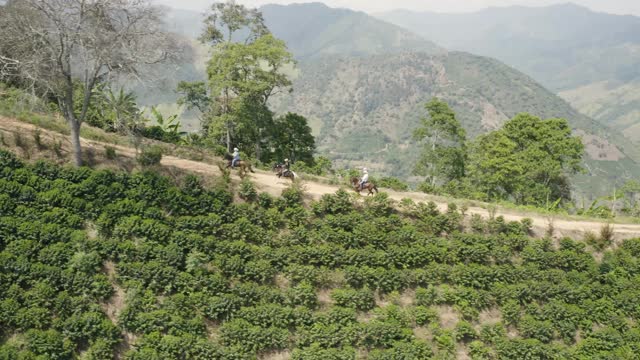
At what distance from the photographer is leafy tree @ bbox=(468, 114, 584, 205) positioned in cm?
3450

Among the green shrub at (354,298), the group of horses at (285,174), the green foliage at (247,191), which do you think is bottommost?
the green shrub at (354,298)

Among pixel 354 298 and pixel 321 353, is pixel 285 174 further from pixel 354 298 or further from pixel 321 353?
pixel 321 353

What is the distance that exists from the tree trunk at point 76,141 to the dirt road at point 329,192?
1.60 m

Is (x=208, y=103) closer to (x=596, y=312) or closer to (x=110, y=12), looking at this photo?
(x=110, y=12)

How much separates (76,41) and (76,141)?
3852 mm

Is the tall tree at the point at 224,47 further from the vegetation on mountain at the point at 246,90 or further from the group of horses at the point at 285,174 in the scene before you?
the group of horses at the point at 285,174

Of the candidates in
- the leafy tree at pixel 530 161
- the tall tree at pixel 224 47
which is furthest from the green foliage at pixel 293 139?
the leafy tree at pixel 530 161

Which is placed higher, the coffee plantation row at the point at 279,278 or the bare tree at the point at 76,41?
the bare tree at the point at 76,41

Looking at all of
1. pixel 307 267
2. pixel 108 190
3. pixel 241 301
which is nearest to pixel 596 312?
pixel 307 267

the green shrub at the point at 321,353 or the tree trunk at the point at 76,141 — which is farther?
the tree trunk at the point at 76,141

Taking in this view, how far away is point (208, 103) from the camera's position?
1459 inches

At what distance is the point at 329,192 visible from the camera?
22297 mm

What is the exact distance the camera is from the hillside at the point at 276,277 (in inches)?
604

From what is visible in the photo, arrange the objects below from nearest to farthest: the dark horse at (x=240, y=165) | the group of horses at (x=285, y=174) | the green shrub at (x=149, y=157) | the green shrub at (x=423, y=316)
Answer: the green shrub at (x=423, y=316), the green shrub at (x=149, y=157), the dark horse at (x=240, y=165), the group of horses at (x=285, y=174)
